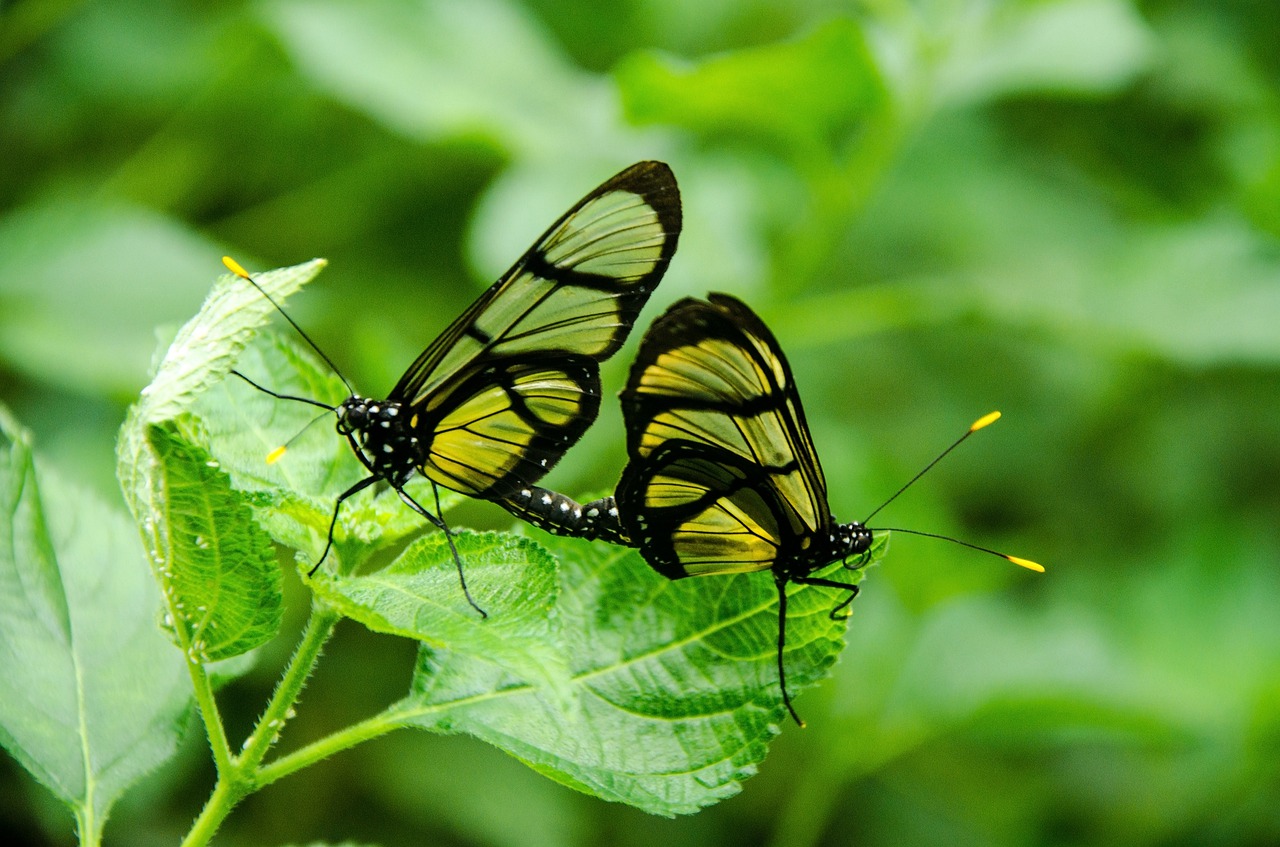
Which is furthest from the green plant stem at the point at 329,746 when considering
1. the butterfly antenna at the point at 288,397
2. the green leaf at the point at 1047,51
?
the green leaf at the point at 1047,51

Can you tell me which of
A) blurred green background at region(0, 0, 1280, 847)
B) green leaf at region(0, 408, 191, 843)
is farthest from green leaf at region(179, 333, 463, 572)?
blurred green background at region(0, 0, 1280, 847)

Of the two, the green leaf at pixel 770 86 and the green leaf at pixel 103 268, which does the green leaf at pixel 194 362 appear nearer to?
the green leaf at pixel 770 86

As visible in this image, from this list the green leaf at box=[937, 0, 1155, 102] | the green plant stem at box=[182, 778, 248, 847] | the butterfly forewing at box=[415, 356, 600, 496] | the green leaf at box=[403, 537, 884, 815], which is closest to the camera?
the green plant stem at box=[182, 778, 248, 847]

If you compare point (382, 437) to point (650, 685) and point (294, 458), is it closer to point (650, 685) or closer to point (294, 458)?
point (294, 458)

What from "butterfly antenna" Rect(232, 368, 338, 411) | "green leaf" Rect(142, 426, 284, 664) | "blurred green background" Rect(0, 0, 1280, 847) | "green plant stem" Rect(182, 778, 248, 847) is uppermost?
"blurred green background" Rect(0, 0, 1280, 847)

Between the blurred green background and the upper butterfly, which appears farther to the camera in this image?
the blurred green background

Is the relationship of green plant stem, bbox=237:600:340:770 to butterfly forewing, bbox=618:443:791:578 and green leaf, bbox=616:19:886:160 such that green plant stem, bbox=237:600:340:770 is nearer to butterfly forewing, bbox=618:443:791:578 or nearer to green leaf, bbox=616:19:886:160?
butterfly forewing, bbox=618:443:791:578

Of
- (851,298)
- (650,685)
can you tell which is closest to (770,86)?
(851,298)
